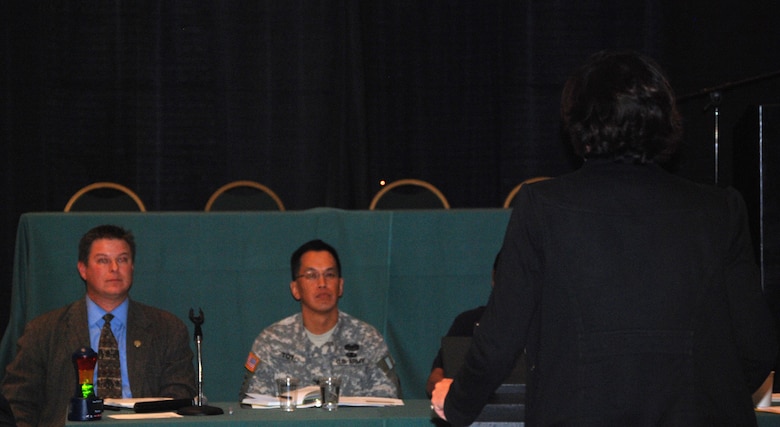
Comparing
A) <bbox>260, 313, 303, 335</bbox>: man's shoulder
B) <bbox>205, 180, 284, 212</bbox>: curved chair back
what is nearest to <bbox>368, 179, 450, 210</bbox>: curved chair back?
<bbox>205, 180, 284, 212</bbox>: curved chair back

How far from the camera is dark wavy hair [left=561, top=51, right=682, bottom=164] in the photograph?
146 centimetres

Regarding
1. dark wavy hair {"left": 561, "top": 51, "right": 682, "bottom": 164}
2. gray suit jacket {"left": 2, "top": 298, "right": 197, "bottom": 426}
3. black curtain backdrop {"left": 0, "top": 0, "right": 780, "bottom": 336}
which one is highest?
black curtain backdrop {"left": 0, "top": 0, "right": 780, "bottom": 336}

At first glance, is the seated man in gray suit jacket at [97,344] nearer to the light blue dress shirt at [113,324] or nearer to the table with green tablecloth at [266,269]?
the light blue dress shirt at [113,324]

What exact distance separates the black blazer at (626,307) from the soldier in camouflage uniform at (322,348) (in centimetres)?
230

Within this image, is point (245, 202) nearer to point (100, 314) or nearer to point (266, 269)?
point (266, 269)

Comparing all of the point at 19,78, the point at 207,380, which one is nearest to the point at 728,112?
the point at 207,380

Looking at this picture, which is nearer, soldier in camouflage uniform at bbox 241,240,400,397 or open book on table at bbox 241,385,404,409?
open book on table at bbox 241,385,404,409

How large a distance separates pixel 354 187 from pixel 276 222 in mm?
2721

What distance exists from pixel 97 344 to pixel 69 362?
0.15 m

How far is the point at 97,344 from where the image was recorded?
3.74 metres

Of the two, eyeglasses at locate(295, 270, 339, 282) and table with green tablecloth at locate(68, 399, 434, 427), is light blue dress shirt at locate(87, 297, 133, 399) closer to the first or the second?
eyeglasses at locate(295, 270, 339, 282)

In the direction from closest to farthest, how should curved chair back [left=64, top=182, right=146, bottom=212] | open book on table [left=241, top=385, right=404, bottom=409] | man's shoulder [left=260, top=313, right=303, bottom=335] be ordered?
open book on table [left=241, top=385, right=404, bottom=409] < man's shoulder [left=260, top=313, right=303, bottom=335] < curved chair back [left=64, top=182, right=146, bottom=212]

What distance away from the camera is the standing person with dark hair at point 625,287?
1.42 m

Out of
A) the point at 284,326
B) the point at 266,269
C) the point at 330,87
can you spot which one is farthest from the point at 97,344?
the point at 330,87
